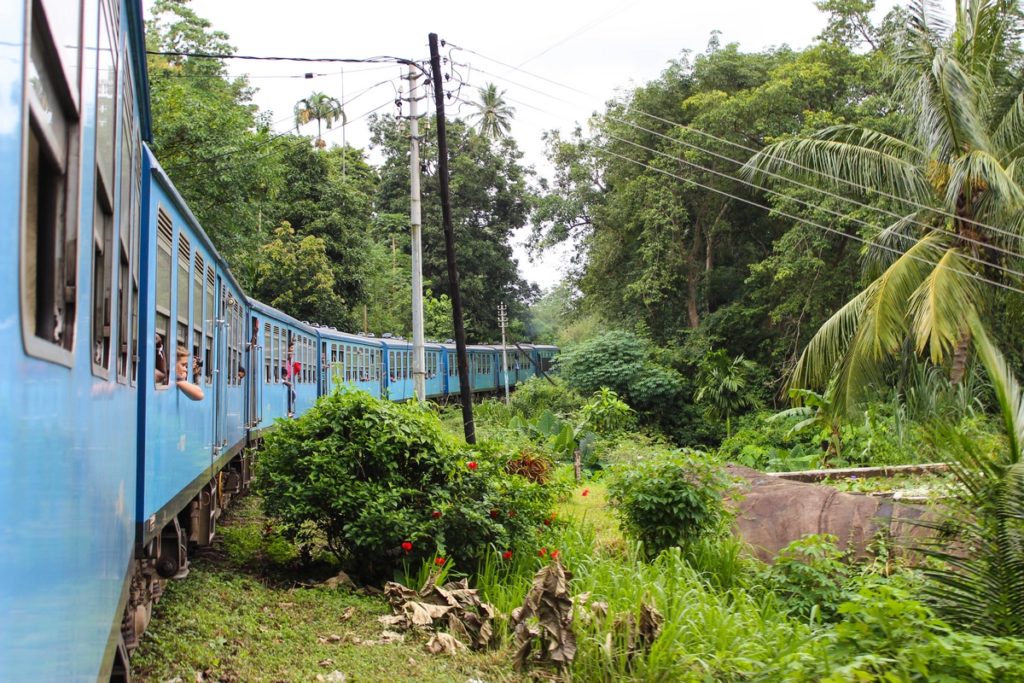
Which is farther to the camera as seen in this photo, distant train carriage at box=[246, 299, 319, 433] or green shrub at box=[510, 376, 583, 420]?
green shrub at box=[510, 376, 583, 420]

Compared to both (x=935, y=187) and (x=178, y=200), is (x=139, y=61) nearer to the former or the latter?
(x=178, y=200)

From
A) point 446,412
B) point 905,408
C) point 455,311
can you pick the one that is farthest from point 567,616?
point 446,412

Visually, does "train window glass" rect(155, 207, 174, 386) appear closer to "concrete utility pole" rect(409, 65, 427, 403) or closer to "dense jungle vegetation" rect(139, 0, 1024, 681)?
"dense jungle vegetation" rect(139, 0, 1024, 681)

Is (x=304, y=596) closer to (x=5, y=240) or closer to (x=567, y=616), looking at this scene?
(x=567, y=616)

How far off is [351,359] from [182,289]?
14.5m

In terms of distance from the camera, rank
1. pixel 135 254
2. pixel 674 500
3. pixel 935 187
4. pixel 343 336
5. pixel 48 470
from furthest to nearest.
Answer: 1. pixel 343 336
2. pixel 935 187
3. pixel 674 500
4. pixel 135 254
5. pixel 48 470

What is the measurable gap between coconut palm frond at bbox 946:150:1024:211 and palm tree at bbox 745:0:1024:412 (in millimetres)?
18

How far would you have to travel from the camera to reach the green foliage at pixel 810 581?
24.0 feet

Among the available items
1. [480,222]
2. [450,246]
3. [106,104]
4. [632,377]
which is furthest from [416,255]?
[480,222]

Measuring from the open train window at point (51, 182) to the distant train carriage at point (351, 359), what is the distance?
14542 mm

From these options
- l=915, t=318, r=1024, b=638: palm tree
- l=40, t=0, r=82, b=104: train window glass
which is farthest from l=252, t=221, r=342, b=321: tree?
l=40, t=0, r=82, b=104: train window glass

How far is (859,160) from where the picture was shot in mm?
15203

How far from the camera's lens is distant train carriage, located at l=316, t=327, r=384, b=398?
18625 mm

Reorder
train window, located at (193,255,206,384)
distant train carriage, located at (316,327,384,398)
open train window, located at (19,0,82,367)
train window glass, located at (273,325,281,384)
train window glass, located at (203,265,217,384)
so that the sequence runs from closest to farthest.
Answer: open train window, located at (19,0,82,367), train window, located at (193,255,206,384), train window glass, located at (203,265,217,384), train window glass, located at (273,325,281,384), distant train carriage, located at (316,327,384,398)
